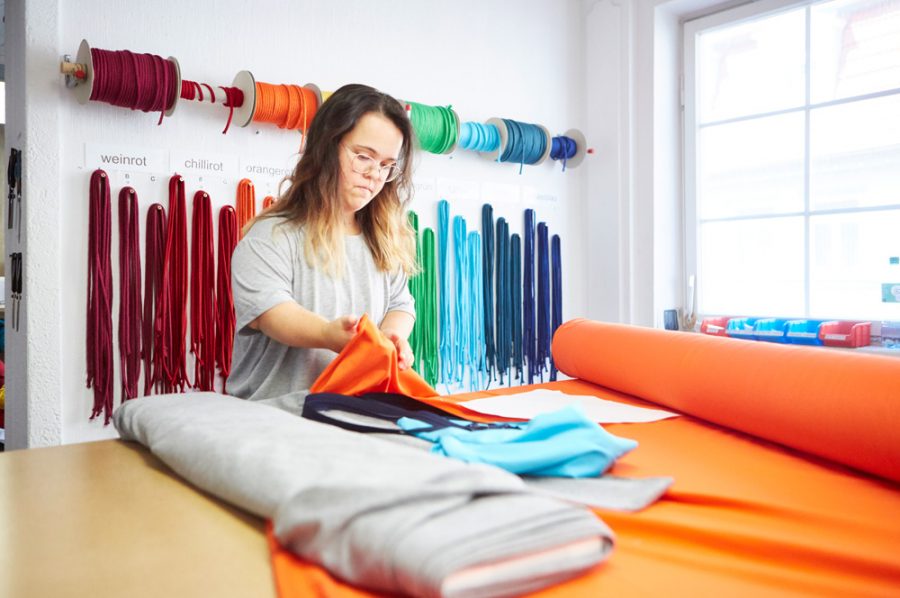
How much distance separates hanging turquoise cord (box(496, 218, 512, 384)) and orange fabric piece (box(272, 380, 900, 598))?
6.52 ft

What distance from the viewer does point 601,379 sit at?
167 cm

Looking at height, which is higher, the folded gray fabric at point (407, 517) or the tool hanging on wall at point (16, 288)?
the tool hanging on wall at point (16, 288)

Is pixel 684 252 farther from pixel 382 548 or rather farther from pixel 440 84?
pixel 382 548

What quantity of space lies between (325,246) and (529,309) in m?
1.62

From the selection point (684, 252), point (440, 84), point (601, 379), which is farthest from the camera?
point (684, 252)

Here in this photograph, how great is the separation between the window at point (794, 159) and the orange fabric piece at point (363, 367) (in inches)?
90.7

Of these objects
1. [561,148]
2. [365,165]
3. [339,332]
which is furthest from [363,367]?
[561,148]

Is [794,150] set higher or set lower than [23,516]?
higher

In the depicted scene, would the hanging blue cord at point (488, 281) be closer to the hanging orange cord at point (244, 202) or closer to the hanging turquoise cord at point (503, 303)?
the hanging turquoise cord at point (503, 303)

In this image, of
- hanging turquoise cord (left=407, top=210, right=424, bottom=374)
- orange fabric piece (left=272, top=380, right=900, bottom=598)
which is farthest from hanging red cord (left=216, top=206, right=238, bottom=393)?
orange fabric piece (left=272, top=380, right=900, bottom=598)

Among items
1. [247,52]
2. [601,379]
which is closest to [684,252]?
[601,379]

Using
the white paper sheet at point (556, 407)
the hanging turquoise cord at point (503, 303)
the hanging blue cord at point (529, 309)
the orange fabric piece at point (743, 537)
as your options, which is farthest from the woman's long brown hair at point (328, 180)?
the hanging blue cord at point (529, 309)

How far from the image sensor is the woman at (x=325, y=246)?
1.60 meters

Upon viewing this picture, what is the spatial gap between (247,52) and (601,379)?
1.70 m
